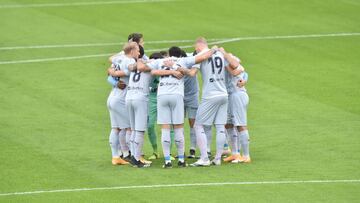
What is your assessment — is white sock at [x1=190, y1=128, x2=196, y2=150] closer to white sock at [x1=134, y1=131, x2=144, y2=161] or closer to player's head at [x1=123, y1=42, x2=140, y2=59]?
white sock at [x1=134, y1=131, x2=144, y2=161]

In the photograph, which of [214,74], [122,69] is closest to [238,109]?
[214,74]

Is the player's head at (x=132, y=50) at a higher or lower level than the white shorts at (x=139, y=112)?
higher

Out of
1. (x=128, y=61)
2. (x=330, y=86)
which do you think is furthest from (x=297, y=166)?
(x=330, y=86)

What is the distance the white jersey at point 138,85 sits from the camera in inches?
938

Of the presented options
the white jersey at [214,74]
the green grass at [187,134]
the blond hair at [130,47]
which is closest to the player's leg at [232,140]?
the green grass at [187,134]

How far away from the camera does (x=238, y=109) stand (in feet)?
79.7

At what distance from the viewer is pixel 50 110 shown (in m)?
29.9

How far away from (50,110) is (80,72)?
4368 millimetres

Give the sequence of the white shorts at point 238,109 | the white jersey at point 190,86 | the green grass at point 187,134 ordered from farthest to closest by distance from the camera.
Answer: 1. the white jersey at point 190,86
2. the white shorts at point 238,109
3. the green grass at point 187,134

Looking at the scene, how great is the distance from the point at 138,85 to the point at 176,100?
0.88 metres

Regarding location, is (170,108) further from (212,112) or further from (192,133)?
(192,133)

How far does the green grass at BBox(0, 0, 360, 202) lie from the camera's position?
22609 millimetres

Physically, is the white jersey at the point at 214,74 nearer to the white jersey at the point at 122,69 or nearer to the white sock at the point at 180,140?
the white sock at the point at 180,140

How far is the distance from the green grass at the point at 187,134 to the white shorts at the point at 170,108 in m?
1.03
